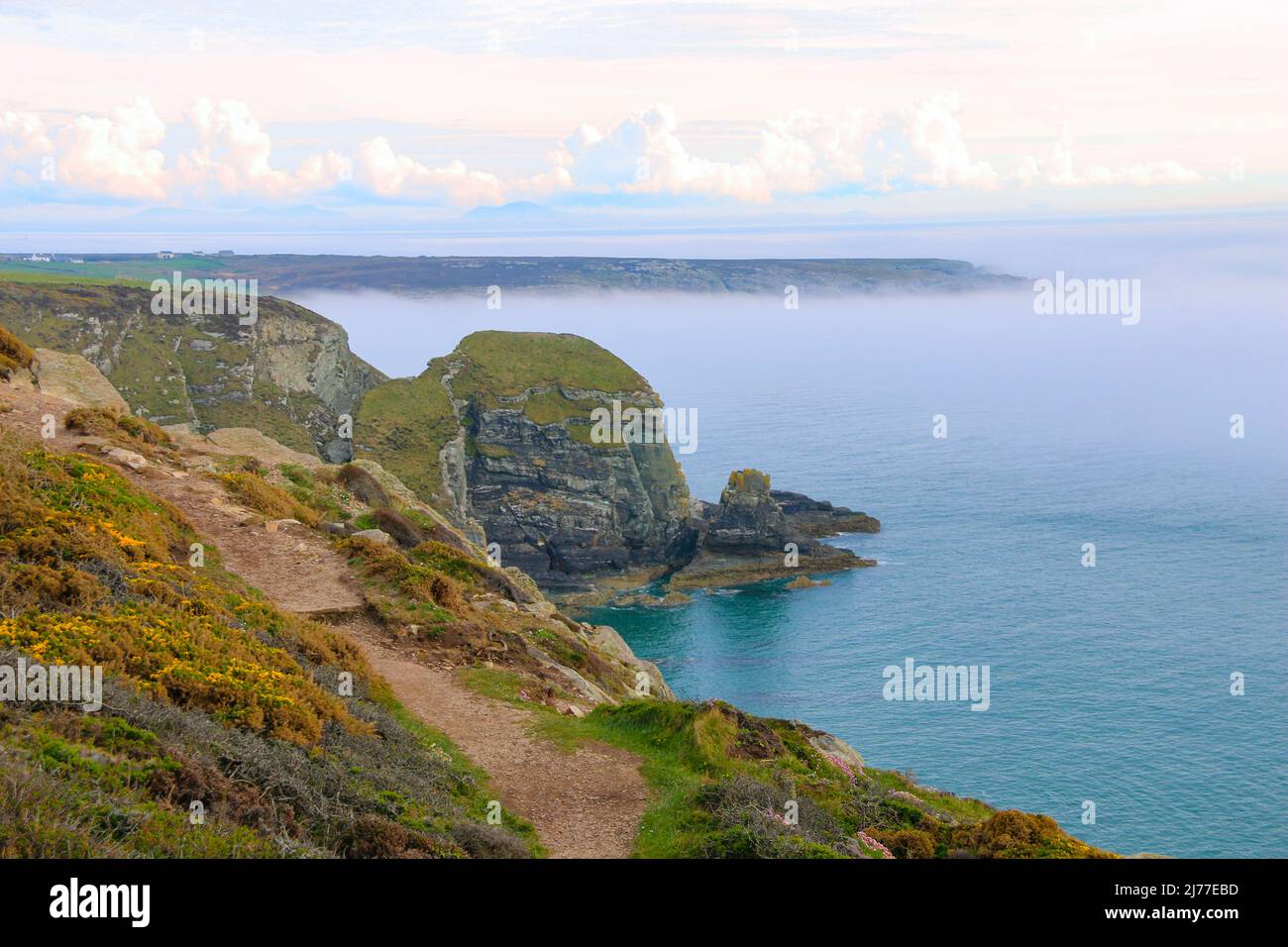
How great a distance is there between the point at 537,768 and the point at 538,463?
284 feet

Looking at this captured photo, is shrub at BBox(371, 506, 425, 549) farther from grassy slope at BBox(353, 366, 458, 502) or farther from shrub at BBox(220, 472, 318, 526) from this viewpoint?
grassy slope at BBox(353, 366, 458, 502)

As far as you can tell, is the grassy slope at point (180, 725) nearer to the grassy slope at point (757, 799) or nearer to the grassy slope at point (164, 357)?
the grassy slope at point (757, 799)

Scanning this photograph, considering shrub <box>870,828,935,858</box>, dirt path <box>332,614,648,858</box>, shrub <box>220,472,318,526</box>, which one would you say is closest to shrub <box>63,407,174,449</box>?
shrub <box>220,472,318,526</box>

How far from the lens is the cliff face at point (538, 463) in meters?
96.9

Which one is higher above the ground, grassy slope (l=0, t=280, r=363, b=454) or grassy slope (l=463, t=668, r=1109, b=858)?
grassy slope (l=0, t=280, r=363, b=454)

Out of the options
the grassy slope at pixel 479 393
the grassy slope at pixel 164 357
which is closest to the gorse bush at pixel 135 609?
the grassy slope at pixel 479 393

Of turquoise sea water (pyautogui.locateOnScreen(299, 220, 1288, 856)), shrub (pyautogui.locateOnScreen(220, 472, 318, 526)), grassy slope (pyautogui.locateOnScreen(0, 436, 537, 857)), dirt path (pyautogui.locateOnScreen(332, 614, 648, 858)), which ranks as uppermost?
shrub (pyautogui.locateOnScreen(220, 472, 318, 526))

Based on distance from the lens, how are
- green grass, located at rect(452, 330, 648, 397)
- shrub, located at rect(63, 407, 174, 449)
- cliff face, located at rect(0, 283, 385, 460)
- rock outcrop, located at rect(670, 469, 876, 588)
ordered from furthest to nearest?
green grass, located at rect(452, 330, 648, 397)
cliff face, located at rect(0, 283, 385, 460)
rock outcrop, located at rect(670, 469, 876, 588)
shrub, located at rect(63, 407, 174, 449)

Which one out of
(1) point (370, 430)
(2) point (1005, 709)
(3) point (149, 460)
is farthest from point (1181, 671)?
(1) point (370, 430)

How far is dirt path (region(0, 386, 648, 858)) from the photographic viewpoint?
14.8 m

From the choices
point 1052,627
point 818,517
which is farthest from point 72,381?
point 818,517

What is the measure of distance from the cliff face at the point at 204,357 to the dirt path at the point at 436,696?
74.9 meters

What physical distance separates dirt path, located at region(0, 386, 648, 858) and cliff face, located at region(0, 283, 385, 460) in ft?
246

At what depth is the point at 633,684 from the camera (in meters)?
28.4
